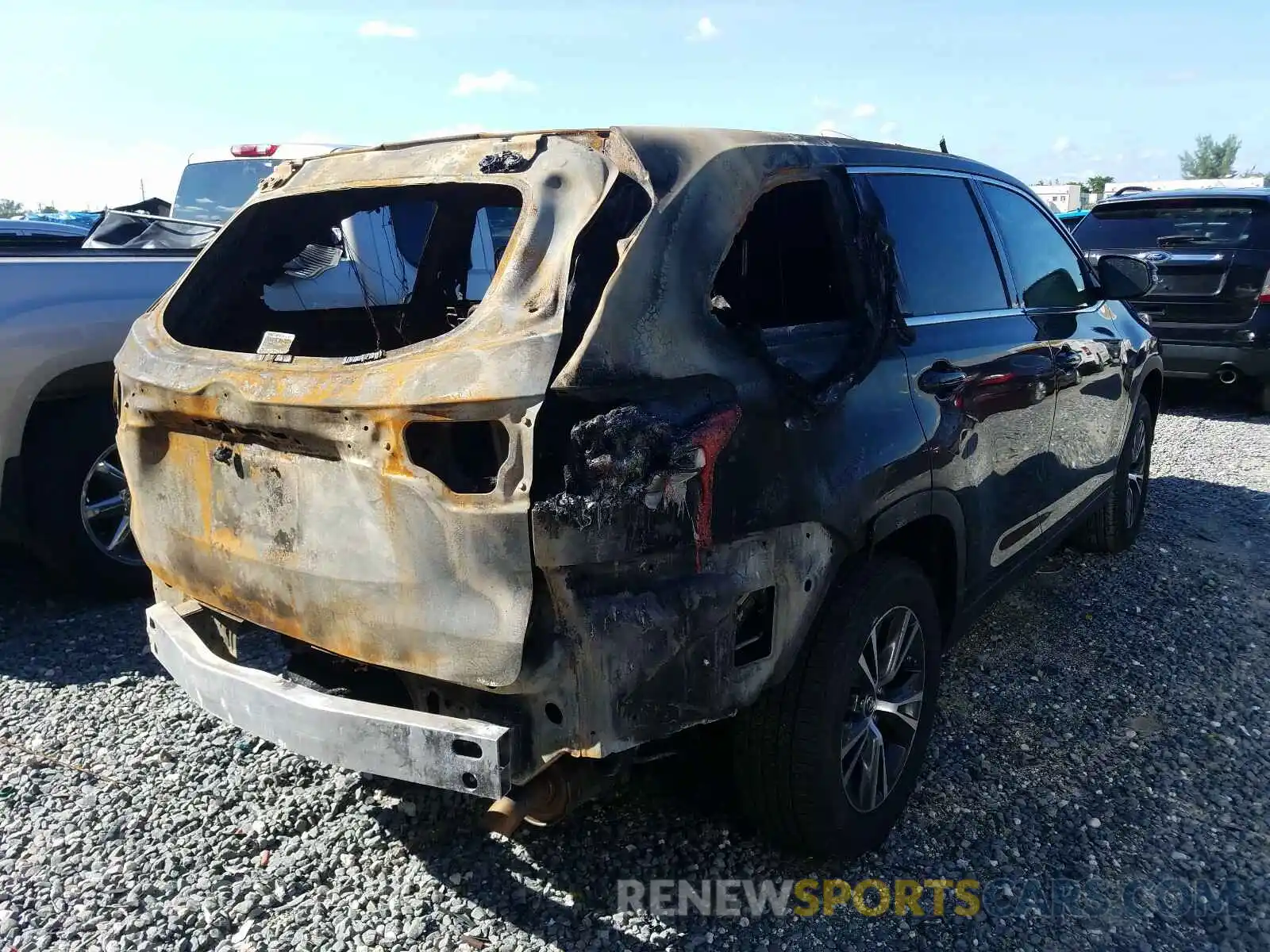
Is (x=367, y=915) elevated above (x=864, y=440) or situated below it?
below

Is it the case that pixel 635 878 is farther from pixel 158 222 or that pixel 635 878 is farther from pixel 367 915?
pixel 158 222

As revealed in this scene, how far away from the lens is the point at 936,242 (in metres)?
3.25

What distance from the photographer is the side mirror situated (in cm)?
445

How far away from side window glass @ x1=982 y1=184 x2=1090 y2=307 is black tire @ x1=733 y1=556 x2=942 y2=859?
168 centimetres

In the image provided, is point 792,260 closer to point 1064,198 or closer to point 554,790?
point 554,790

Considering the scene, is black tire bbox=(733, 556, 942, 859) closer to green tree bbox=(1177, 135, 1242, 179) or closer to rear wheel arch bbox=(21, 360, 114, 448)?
rear wheel arch bbox=(21, 360, 114, 448)

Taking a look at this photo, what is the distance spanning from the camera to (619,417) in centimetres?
Answer: 199

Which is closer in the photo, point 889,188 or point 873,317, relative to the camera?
point 873,317

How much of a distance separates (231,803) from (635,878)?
4.27ft

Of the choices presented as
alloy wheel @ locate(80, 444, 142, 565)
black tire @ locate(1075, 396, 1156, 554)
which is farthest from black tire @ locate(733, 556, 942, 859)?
alloy wheel @ locate(80, 444, 142, 565)

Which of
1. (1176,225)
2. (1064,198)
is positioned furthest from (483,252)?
(1064,198)

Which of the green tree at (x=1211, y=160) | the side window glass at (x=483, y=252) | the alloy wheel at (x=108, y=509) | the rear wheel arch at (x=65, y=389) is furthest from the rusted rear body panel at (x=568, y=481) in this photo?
the green tree at (x=1211, y=160)

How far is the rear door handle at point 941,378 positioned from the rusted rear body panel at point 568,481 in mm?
433

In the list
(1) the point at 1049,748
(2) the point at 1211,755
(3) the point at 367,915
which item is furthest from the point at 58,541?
(2) the point at 1211,755
